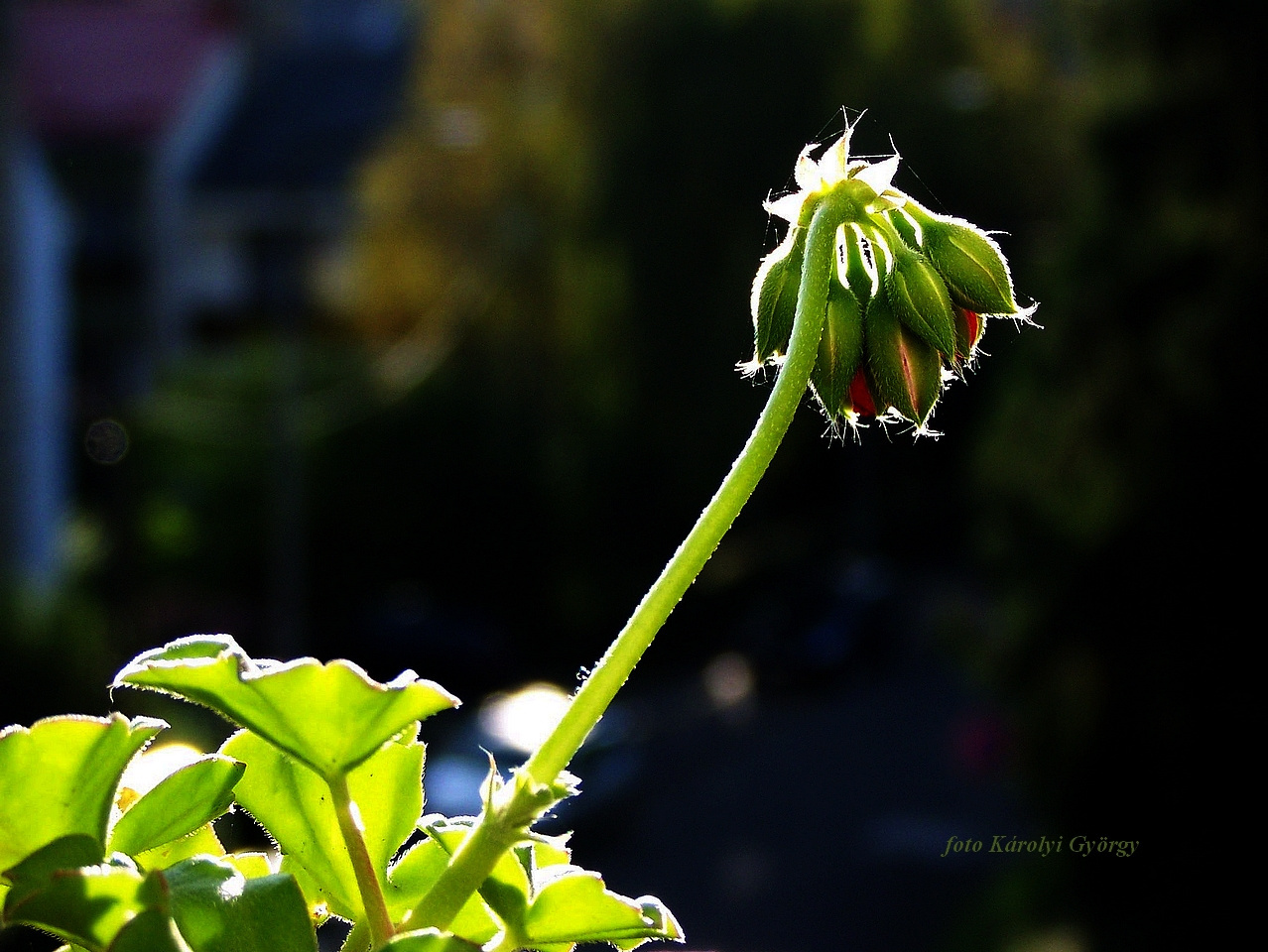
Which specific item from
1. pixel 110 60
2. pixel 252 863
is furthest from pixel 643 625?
pixel 110 60

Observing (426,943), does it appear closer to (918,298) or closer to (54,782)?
(54,782)

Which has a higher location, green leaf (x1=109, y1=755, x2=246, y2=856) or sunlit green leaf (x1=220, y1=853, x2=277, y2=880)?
green leaf (x1=109, y1=755, x2=246, y2=856)

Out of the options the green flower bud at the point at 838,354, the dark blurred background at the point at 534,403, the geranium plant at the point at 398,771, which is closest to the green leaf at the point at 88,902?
the geranium plant at the point at 398,771

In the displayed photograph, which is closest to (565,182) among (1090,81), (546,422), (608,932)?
(546,422)

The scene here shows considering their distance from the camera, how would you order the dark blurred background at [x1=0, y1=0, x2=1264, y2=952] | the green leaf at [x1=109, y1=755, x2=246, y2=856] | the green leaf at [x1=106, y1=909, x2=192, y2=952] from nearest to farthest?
the green leaf at [x1=106, y1=909, x2=192, y2=952], the green leaf at [x1=109, y1=755, x2=246, y2=856], the dark blurred background at [x1=0, y1=0, x2=1264, y2=952]

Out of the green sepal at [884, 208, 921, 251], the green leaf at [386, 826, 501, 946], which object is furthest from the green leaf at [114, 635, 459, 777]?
the green sepal at [884, 208, 921, 251]

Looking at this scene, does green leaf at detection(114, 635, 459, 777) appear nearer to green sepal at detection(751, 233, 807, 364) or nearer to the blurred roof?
green sepal at detection(751, 233, 807, 364)

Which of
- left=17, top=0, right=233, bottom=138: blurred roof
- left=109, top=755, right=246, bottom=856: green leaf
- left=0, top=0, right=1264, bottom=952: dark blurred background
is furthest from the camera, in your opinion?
left=17, top=0, right=233, bottom=138: blurred roof
